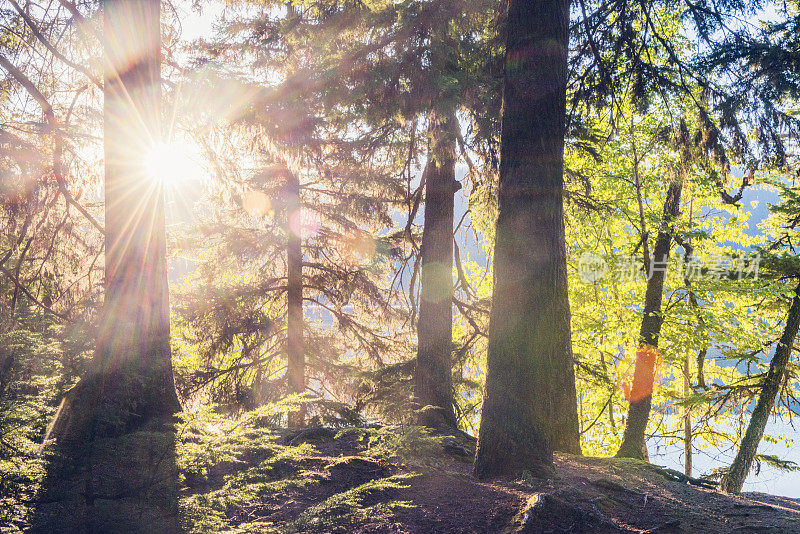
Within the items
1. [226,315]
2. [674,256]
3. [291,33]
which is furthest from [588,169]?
[226,315]

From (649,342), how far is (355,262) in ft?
27.5

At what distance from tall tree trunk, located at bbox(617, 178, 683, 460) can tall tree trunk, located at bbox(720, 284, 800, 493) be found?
6.63 feet

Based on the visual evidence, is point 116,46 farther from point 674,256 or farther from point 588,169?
point 674,256

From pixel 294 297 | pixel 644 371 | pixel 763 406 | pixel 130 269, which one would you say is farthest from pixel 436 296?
pixel 763 406

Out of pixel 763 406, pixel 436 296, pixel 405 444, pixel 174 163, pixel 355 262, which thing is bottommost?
pixel 763 406

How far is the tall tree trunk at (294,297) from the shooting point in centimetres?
1123

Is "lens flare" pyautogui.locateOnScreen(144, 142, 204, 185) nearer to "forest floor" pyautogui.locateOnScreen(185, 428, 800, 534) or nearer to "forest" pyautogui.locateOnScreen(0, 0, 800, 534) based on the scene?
"forest" pyautogui.locateOnScreen(0, 0, 800, 534)

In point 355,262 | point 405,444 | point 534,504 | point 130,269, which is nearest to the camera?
point 534,504

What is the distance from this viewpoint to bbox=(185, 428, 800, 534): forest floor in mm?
3383

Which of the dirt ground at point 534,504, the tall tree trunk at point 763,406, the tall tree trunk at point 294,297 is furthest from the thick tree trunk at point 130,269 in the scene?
the tall tree trunk at point 763,406

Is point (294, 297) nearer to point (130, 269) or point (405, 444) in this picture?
point (130, 269)

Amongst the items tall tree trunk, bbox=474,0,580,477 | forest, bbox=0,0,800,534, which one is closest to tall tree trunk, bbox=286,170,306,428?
forest, bbox=0,0,800,534

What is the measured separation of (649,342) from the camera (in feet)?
43.9

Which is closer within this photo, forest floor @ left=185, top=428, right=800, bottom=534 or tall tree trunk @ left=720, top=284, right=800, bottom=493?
forest floor @ left=185, top=428, right=800, bottom=534
